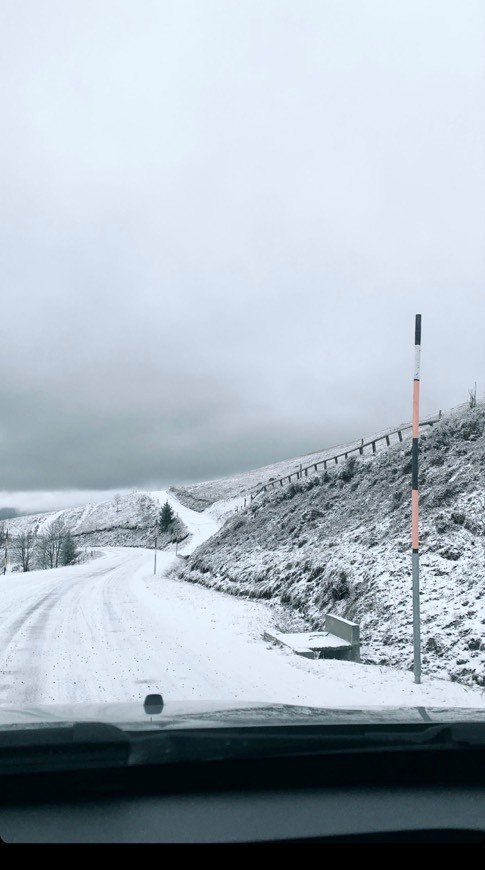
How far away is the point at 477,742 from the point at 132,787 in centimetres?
163

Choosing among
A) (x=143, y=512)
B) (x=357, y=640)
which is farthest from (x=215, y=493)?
(x=357, y=640)

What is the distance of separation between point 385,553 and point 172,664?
8.26m

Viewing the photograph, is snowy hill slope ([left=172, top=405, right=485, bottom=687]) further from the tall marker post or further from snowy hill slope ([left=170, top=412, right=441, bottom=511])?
snowy hill slope ([left=170, top=412, right=441, bottom=511])

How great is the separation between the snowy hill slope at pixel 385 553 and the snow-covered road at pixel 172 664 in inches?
50.1

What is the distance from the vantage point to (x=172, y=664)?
38.9ft

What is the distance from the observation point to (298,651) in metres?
13.3

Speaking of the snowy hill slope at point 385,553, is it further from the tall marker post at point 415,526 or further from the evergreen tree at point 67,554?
the evergreen tree at point 67,554

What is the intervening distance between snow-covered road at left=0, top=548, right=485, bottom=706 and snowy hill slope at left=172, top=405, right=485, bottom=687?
127cm

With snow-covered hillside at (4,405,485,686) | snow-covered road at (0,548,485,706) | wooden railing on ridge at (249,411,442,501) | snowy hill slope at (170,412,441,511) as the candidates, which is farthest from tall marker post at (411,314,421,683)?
snowy hill slope at (170,412,441,511)

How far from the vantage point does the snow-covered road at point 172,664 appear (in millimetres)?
9570

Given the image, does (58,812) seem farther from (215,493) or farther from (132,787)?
(215,493)

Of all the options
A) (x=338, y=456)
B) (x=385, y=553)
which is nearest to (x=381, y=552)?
(x=385, y=553)

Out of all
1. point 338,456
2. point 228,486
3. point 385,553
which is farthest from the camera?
point 228,486

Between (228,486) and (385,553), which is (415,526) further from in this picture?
(228,486)
